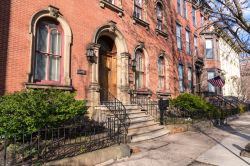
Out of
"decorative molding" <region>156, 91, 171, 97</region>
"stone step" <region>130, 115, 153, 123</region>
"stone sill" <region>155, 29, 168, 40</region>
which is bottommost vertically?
"stone step" <region>130, 115, 153, 123</region>

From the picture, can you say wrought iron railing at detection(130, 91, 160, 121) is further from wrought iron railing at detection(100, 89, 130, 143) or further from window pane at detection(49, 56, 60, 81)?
window pane at detection(49, 56, 60, 81)

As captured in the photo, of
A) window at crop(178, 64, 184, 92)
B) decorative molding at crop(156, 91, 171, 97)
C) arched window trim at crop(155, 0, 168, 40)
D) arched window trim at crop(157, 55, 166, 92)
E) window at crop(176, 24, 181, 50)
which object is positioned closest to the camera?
decorative molding at crop(156, 91, 171, 97)

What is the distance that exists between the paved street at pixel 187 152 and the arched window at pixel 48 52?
419 centimetres

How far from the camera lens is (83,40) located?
10.1 meters

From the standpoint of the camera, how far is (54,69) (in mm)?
9031

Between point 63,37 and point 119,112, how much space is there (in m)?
3.85

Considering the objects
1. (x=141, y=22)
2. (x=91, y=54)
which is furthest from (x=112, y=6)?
(x=91, y=54)

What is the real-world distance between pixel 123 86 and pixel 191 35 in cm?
1278

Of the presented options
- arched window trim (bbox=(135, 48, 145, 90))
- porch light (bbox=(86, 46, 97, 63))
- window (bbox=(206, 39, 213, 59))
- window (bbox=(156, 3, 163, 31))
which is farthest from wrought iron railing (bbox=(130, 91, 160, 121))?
window (bbox=(206, 39, 213, 59))

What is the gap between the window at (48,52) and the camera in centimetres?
855

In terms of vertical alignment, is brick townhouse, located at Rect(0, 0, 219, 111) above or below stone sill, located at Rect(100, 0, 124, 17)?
below

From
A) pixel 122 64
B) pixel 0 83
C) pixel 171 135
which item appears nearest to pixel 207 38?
pixel 122 64

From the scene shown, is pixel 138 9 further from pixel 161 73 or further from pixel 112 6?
pixel 161 73

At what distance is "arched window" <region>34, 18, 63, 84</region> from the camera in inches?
336
